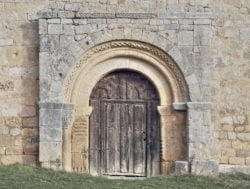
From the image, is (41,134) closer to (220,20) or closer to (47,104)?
(47,104)

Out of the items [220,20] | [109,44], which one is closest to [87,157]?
[109,44]

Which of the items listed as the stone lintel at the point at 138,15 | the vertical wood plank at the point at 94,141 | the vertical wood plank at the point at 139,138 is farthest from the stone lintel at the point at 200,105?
the vertical wood plank at the point at 94,141

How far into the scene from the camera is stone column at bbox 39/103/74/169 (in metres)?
8.24

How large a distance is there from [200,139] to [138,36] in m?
2.06

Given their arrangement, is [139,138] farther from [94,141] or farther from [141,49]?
[141,49]

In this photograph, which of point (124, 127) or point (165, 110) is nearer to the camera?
point (165, 110)

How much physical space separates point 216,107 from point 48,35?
322 centimetres

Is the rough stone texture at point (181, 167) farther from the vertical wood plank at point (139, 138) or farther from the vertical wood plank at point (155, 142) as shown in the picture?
the vertical wood plank at point (139, 138)

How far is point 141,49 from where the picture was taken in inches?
336

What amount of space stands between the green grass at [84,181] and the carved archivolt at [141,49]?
55.2 inches

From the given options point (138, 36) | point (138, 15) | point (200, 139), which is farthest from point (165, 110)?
point (138, 15)

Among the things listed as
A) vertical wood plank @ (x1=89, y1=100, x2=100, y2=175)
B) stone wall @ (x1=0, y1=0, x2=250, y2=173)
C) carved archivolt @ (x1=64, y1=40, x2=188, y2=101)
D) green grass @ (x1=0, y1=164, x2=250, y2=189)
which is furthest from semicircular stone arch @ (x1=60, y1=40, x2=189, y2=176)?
green grass @ (x1=0, y1=164, x2=250, y2=189)

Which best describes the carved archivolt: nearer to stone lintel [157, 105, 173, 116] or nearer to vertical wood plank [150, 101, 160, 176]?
stone lintel [157, 105, 173, 116]

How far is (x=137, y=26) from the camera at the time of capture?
27.8ft
